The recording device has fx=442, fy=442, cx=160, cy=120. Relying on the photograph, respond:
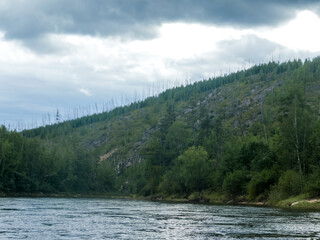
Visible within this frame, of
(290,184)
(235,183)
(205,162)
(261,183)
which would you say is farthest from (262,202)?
(205,162)

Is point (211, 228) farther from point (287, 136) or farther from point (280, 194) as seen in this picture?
point (287, 136)

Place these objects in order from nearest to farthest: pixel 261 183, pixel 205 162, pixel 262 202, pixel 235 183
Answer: pixel 262 202
pixel 261 183
pixel 235 183
pixel 205 162

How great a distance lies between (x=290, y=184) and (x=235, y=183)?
2132 centimetres

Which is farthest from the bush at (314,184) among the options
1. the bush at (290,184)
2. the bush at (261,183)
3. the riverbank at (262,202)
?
the bush at (261,183)

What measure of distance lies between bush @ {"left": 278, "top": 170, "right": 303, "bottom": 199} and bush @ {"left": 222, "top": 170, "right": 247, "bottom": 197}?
16.7 meters

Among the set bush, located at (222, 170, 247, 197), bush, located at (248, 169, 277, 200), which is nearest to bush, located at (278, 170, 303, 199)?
bush, located at (248, 169, 277, 200)

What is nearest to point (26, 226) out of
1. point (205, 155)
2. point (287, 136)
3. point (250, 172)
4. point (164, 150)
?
point (287, 136)

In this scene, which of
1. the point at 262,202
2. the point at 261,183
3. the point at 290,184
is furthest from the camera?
the point at 261,183

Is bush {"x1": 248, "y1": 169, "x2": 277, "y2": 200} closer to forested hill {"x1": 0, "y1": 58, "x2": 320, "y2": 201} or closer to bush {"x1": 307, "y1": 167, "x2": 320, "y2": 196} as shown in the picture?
forested hill {"x1": 0, "y1": 58, "x2": 320, "y2": 201}

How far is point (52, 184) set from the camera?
16062cm

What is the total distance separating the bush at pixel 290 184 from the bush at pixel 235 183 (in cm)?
1668

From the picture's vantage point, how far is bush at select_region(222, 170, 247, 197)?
9053cm

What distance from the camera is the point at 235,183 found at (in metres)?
91.8

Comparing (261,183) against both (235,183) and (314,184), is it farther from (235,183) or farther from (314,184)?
(314,184)
